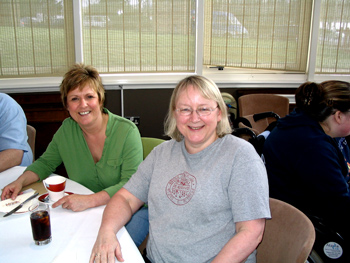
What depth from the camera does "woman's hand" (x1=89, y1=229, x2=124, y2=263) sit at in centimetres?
99

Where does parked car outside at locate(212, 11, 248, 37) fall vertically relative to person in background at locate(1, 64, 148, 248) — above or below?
above

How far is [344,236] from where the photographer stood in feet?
4.84

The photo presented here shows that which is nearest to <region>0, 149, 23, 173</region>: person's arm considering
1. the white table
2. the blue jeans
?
the white table

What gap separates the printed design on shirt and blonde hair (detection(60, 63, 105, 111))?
75cm

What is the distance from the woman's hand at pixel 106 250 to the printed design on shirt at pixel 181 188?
0.26 m

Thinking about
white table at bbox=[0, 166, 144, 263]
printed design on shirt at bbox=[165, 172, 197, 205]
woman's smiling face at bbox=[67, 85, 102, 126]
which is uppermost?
woman's smiling face at bbox=[67, 85, 102, 126]

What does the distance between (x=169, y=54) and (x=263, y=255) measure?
3.00 meters

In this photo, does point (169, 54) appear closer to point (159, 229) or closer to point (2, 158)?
point (2, 158)

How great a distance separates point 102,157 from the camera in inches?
64.7


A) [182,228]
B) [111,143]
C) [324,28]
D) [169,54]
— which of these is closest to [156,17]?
[169,54]

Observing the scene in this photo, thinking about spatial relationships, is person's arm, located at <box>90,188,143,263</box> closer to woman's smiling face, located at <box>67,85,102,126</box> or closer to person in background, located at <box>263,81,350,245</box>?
woman's smiling face, located at <box>67,85,102,126</box>

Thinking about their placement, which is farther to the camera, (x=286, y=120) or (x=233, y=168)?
(x=286, y=120)

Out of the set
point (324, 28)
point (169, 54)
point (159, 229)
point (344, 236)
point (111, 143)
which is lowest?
point (344, 236)

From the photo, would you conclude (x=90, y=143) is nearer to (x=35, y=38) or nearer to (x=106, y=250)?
(x=106, y=250)
